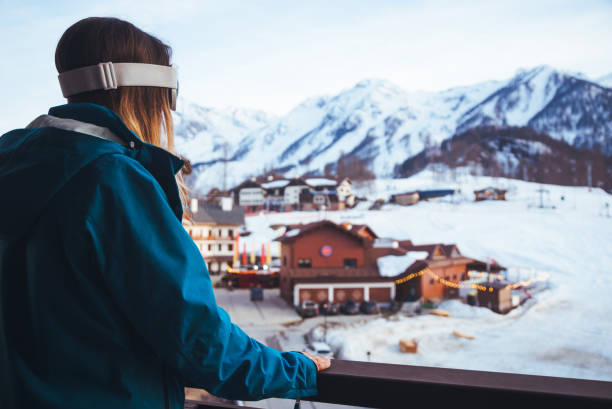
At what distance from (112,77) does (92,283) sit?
0.41 metres

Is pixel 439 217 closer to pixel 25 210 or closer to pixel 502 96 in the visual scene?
pixel 25 210

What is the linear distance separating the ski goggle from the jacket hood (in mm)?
86

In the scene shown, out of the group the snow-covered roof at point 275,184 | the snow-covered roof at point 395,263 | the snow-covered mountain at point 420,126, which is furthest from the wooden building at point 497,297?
the snow-covered mountain at point 420,126

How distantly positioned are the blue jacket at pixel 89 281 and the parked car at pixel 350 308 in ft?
52.3

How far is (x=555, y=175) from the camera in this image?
46.2m

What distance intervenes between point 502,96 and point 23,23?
177 meters

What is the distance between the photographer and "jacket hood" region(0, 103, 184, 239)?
65cm

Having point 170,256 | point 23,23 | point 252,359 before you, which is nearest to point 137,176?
point 170,256

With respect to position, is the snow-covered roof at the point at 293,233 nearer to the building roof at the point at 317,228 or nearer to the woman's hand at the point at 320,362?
the building roof at the point at 317,228

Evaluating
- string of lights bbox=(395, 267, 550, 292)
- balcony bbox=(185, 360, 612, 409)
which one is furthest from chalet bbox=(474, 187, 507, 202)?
balcony bbox=(185, 360, 612, 409)

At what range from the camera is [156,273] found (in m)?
0.66

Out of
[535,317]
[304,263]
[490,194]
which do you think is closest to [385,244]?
[304,263]

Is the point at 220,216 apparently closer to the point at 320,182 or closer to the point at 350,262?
the point at 350,262

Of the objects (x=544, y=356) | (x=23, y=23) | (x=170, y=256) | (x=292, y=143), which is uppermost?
(x=292, y=143)
